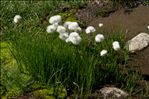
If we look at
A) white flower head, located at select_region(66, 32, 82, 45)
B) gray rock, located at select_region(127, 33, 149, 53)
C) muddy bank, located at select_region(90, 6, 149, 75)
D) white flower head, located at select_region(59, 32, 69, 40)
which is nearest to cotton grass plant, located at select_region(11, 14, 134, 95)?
white flower head, located at select_region(59, 32, 69, 40)

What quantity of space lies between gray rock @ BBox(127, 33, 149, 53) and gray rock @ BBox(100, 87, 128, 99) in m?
1.91

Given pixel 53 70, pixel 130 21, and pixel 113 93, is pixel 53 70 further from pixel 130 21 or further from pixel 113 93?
pixel 130 21

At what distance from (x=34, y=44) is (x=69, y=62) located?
1.85 ft

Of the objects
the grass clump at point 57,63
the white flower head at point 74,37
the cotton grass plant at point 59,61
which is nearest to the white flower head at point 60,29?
the cotton grass plant at point 59,61

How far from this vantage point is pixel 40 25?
9.02m

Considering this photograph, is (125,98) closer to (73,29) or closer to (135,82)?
(135,82)

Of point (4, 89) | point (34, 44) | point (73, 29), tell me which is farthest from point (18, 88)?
point (73, 29)

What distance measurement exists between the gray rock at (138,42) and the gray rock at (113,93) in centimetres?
191

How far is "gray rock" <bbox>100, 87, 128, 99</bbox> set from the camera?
247 inches

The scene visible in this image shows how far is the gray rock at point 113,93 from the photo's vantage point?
629 cm

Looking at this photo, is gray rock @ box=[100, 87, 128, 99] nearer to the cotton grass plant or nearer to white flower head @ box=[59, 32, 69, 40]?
the cotton grass plant

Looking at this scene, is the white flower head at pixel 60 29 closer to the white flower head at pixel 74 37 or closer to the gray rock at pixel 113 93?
the white flower head at pixel 74 37

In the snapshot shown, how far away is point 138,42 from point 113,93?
7.46 ft

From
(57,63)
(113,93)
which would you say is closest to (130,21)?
A: (113,93)
